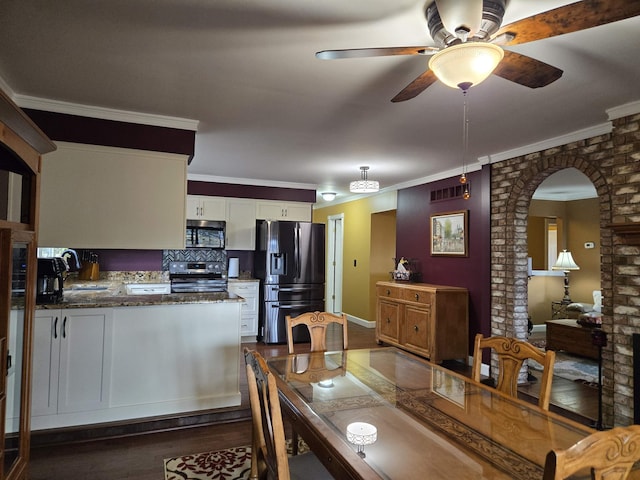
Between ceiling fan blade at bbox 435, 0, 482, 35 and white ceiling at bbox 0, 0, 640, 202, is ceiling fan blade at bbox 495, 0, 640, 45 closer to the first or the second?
ceiling fan blade at bbox 435, 0, 482, 35

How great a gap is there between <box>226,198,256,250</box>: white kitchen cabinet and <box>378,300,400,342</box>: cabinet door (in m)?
2.20

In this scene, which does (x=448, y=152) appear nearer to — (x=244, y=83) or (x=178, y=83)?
(x=244, y=83)

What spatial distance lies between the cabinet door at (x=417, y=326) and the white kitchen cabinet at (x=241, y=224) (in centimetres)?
261

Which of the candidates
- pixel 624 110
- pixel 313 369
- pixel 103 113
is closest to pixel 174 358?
pixel 313 369

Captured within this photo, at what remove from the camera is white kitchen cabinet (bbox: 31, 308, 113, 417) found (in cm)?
264

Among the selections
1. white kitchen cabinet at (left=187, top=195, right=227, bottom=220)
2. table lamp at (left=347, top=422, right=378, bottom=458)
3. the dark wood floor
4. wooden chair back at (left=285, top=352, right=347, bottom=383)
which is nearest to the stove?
white kitchen cabinet at (left=187, top=195, right=227, bottom=220)

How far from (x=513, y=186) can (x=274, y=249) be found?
322cm

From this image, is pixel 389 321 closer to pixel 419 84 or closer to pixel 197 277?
pixel 197 277

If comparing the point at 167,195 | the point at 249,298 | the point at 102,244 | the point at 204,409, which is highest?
the point at 167,195

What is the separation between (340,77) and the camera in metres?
2.45

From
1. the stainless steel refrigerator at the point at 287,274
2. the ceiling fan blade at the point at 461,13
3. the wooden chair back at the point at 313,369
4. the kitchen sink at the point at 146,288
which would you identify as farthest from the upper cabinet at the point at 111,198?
the ceiling fan blade at the point at 461,13

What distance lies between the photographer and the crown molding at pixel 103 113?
2.92 metres

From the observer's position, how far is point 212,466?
7.84 ft

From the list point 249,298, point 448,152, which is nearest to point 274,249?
point 249,298
